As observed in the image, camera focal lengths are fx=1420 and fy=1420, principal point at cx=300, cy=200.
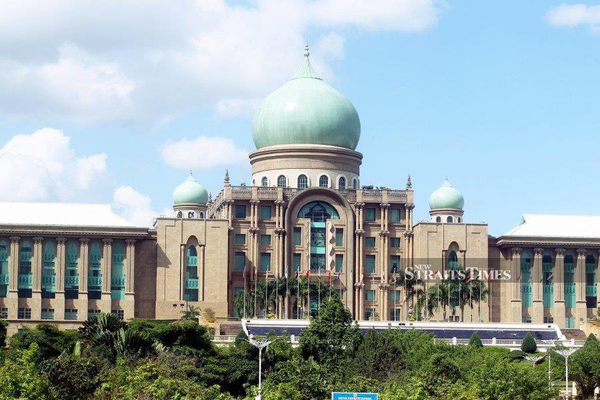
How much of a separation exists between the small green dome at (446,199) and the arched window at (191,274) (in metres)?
22.3

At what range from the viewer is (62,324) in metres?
108

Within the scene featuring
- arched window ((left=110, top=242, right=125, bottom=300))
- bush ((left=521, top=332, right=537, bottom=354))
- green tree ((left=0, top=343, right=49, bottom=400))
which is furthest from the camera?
arched window ((left=110, top=242, right=125, bottom=300))

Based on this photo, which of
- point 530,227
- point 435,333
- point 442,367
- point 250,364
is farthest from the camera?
point 530,227

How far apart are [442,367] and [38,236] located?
54.7m

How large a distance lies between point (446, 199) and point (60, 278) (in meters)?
34.8

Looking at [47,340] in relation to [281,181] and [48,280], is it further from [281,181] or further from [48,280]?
[281,181]

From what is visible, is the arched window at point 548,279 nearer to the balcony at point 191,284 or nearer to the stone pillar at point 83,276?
the balcony at point 191,284

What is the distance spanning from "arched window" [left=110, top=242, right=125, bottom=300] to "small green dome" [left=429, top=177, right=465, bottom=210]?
2824 centimetres

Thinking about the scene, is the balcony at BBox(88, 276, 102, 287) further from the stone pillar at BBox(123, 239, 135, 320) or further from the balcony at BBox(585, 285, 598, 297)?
the balcony at BBox(585, 285, 598, 297)

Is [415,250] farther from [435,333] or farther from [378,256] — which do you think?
[435,333]

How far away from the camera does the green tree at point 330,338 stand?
274 feet

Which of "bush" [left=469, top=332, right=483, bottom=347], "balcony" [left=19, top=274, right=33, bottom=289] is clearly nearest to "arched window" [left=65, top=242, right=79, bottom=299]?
"balcony" [left=19, top=274, right=33, bottom=289]

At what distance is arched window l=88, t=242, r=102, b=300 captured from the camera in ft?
388

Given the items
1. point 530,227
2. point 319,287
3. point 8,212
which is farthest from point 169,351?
point 530,227
